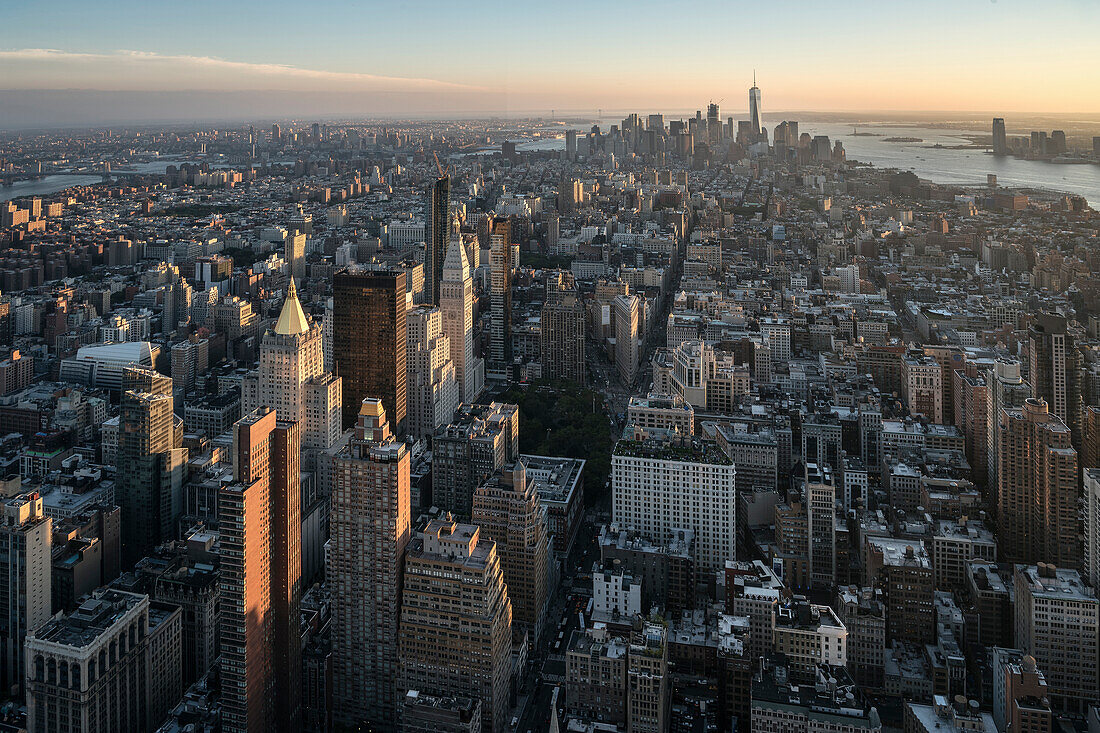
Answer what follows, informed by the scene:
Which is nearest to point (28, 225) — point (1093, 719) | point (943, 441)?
point (943, 441)

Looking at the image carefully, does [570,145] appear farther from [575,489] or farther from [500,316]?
[575,489]

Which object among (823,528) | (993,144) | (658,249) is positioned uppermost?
(993,144)

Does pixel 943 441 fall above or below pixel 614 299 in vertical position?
below

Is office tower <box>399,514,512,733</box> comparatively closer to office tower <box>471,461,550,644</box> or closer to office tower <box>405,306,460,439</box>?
office tower <box>471,461,550,644</box>

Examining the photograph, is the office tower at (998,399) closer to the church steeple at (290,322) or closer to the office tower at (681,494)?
the office tower at (681,494)

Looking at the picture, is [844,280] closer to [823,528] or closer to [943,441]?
[943,441]

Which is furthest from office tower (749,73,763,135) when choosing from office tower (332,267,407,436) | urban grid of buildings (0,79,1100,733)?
office tower (332,267,407,436)

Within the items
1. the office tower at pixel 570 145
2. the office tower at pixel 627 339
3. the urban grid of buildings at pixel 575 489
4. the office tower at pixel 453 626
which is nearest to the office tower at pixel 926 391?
the urban grid of buildings at pixel 575 489
